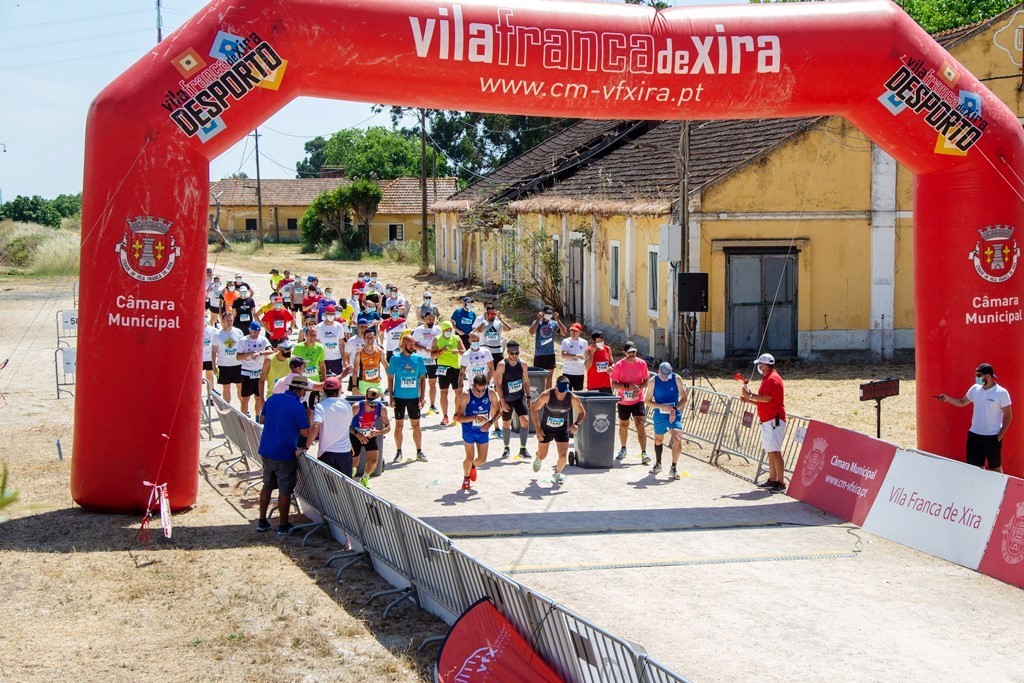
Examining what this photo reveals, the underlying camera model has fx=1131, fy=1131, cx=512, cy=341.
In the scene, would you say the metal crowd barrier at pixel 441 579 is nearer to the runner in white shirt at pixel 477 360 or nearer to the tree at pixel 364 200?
the runner in white shirt at pixel 477 360

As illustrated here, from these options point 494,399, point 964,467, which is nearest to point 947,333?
point 964,467

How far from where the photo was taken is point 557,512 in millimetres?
13117

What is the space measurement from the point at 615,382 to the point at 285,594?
22.6 ft

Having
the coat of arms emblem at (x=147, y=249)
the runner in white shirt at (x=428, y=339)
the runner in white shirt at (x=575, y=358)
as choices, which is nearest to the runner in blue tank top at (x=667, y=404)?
the runner in white shirt at (x=575, y=358)

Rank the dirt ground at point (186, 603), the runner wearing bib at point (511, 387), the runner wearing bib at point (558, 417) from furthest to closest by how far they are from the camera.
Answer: the runner wearing bib at point (511, 387), the runner wearing bib at point (558, 417), the dirt ground at point (186, 603)

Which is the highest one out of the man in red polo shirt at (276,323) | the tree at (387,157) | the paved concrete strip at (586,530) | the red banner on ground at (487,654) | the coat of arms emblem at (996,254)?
the tree at (387,157)

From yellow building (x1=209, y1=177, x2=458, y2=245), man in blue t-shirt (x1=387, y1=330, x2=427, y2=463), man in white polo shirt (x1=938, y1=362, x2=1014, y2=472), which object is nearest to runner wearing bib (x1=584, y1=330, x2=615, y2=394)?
man in blue t-shirt (x1=387, y1=330, x2=427, y2=463)

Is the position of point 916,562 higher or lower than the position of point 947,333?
lower

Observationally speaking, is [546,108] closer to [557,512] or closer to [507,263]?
[557,512]

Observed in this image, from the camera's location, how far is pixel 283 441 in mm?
12023

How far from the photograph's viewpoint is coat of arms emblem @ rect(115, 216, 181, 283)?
39.8 ft

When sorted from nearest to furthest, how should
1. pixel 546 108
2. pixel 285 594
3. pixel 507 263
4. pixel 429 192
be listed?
1. pixel 285 594
2. pixel 546 108
3. pixel 507 263
4. pixel 429 192

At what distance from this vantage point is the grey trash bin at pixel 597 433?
1531cm

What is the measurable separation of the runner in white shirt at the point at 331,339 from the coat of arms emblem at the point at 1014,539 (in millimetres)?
10930
